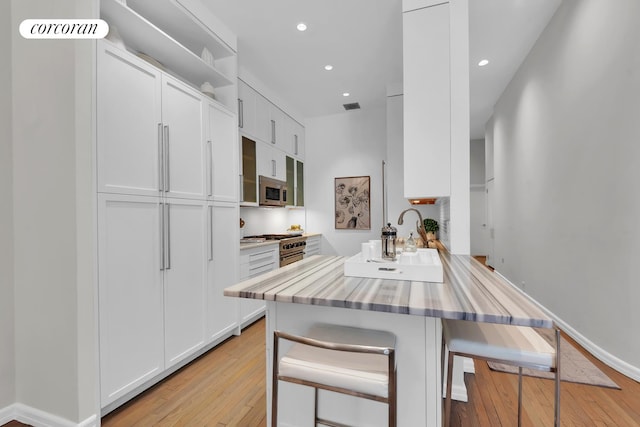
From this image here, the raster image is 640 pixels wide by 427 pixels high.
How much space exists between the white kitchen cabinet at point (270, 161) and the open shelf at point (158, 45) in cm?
104

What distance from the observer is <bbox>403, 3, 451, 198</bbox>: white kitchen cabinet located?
2064mm

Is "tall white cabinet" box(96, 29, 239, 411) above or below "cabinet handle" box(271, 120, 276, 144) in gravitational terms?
below

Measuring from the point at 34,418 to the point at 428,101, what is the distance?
10.5 feet

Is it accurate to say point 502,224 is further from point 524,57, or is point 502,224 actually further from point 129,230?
point 129,230

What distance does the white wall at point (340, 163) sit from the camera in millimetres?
4941

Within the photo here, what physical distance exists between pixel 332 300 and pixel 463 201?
57.0 inches

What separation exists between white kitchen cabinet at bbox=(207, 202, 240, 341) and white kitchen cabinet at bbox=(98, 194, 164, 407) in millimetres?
516

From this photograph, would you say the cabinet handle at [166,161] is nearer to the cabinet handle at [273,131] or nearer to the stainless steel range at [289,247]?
the stainless steel range at [289,247]

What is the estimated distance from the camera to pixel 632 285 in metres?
1.88

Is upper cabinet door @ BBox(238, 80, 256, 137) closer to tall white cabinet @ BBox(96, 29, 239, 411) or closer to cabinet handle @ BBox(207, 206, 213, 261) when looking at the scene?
tall white cabinet @ BBox(96, 29, 239, 411)

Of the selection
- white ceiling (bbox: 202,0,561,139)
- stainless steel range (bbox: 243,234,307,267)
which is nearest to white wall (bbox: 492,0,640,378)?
white ceiling (bbox: 202,0,561,139)

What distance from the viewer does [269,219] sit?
4535 millimetres

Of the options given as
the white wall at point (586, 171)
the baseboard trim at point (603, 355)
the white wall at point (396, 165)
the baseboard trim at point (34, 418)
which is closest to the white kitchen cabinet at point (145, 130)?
the baseboard trim at point (34, 418)

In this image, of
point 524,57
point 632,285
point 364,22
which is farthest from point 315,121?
point 632,285
